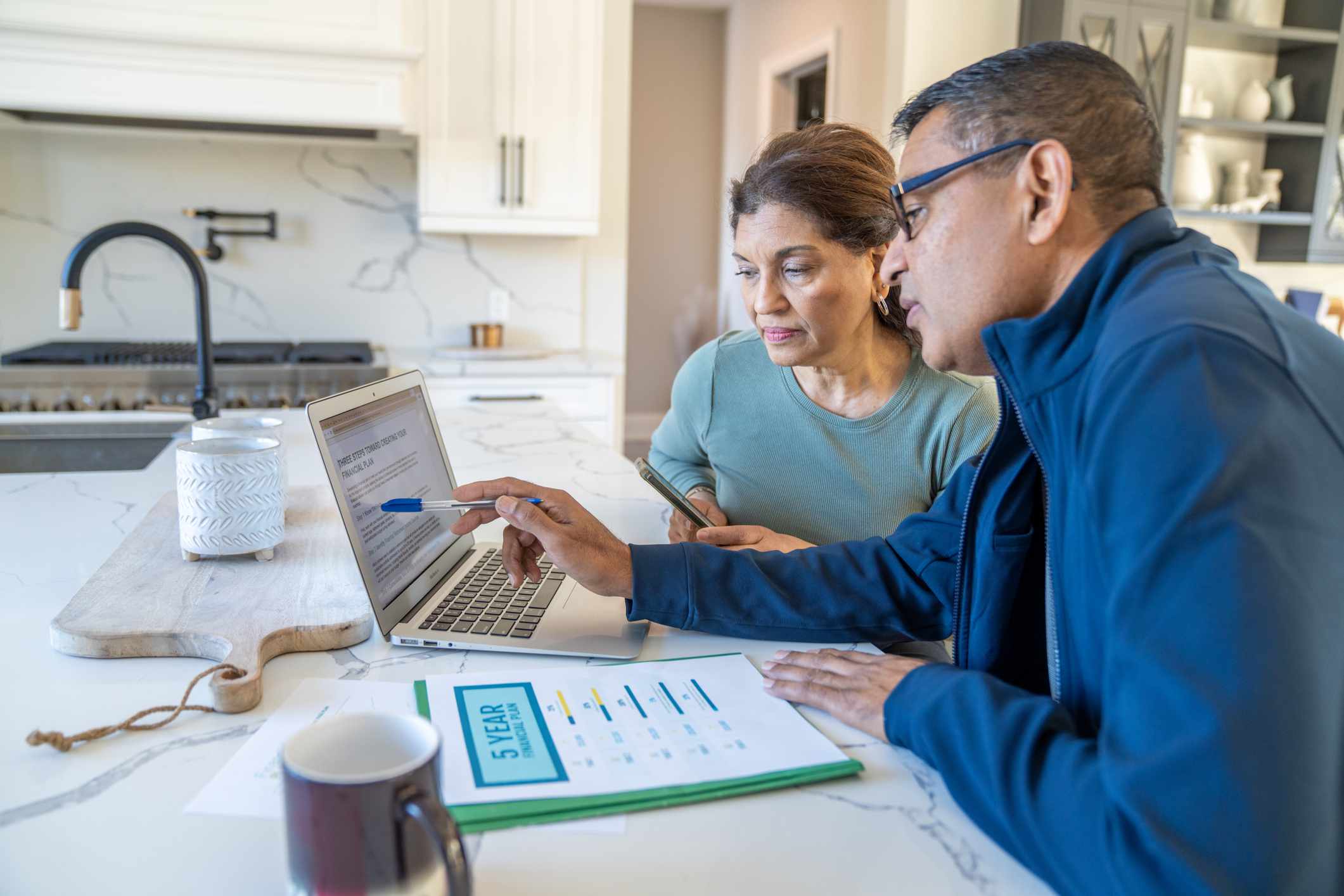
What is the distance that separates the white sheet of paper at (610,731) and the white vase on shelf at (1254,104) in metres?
4.20

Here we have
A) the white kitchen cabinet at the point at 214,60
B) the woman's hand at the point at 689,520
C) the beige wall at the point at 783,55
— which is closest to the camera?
the woman's hand at the point at 689,520

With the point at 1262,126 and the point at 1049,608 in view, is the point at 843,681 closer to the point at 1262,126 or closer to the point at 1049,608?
Answer: the point at 1049,608

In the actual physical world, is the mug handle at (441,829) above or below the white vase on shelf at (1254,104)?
below

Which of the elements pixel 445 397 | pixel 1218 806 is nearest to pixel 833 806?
pixel 1218 806

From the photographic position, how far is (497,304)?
386 cm

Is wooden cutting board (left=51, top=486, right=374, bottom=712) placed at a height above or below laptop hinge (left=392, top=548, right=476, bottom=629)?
Result: above

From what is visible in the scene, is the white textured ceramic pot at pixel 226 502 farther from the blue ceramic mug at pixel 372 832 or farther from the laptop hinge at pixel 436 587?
the blue ceramic mug at pixel 372 832

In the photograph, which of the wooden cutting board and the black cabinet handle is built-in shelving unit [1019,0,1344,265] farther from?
the wooden cutting board

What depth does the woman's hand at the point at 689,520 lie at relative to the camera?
1447mm

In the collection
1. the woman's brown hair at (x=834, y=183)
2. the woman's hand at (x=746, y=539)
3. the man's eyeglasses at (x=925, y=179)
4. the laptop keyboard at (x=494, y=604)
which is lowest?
the laptop keyboard at (x=494, y=604)

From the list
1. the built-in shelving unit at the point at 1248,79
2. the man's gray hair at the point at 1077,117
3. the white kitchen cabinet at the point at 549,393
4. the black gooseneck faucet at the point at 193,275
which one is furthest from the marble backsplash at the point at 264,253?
the man's gray hair at the point at 1077,117

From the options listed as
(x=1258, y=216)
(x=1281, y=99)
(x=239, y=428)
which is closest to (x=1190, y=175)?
(x=1258, y=216)

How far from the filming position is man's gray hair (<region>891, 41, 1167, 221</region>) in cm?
83

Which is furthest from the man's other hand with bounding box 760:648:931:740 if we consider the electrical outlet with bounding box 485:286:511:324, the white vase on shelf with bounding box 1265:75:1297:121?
the white vase on shelf with bounding box 1265:75:1297:121
